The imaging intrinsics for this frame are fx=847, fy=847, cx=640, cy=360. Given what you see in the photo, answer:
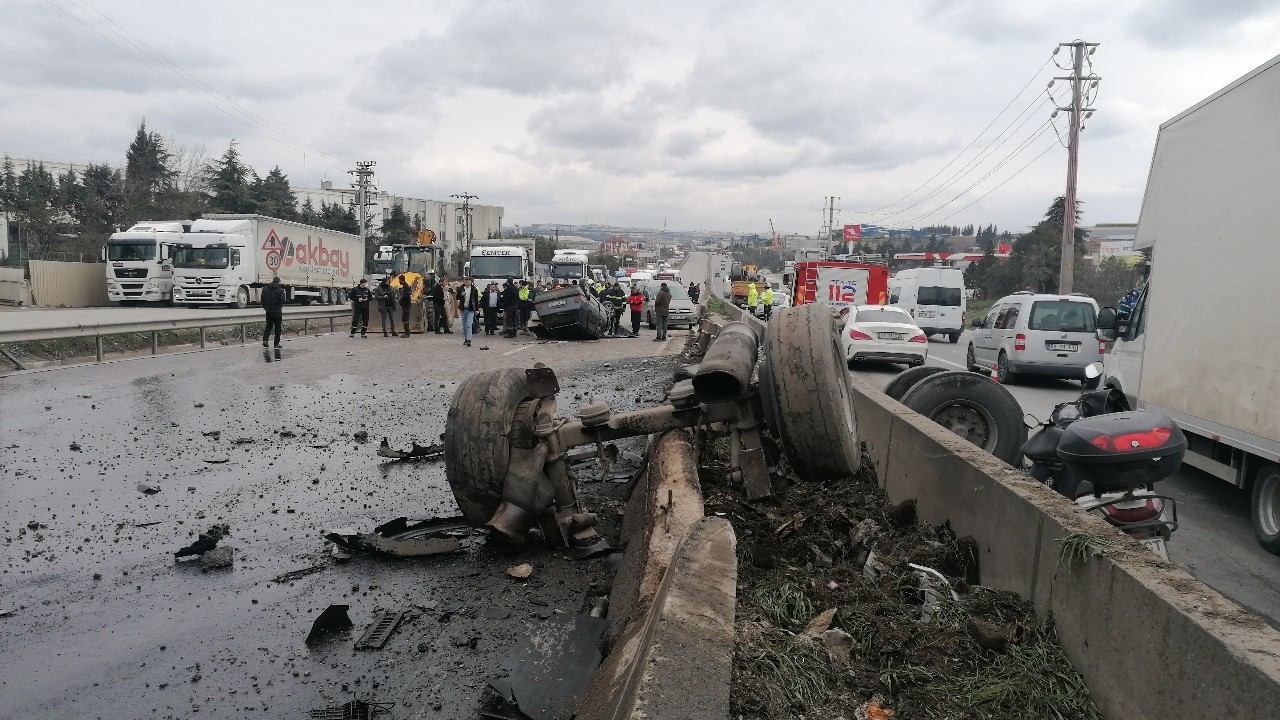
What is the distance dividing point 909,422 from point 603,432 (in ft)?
6.96

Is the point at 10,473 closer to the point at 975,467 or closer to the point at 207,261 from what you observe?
the point at 975,467

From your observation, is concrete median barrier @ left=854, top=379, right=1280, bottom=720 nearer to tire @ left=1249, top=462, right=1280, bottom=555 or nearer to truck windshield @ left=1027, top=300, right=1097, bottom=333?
tire @ left=1249, top=462, right=1280, bottom=555

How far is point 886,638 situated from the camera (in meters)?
3.29

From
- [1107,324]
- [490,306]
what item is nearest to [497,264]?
[490,306]

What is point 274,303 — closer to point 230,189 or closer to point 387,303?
point 387,303

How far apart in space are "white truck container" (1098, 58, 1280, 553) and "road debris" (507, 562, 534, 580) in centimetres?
510

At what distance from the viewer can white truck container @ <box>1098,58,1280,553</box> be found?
19.6 ft

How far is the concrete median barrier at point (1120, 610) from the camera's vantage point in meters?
2.20

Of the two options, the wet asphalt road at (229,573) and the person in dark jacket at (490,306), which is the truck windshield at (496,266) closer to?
the person in dark jacket at (490,306)

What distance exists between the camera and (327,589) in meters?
4.75

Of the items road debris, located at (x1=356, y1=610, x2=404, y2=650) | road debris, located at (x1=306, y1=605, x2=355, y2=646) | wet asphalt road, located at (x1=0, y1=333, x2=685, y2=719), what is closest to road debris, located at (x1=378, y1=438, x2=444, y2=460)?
wet asphalt road, located at (x1=0, y1=333, x2=685, y2=719)

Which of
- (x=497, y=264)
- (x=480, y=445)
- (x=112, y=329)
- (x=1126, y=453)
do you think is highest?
(x=497, y=264)

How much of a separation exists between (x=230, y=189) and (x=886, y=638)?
6963cm

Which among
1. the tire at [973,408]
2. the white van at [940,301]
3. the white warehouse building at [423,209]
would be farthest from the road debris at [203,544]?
the white warehouse building at [423,209]
